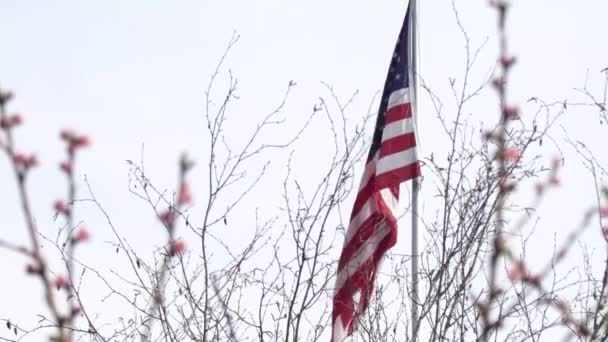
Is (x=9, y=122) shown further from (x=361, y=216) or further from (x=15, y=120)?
(x=361, y=216)

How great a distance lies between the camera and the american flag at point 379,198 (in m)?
7.88

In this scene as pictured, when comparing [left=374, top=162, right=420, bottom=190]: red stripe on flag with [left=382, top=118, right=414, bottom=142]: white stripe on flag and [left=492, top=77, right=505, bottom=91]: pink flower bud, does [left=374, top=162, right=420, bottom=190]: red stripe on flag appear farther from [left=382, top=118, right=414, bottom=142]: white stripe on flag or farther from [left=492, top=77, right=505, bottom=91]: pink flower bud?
[left=492, top=77, right=505, bottom=91]: pink flower bud

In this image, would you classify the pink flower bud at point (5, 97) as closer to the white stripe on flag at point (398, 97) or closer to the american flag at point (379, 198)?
the american flag at point (379, 198)

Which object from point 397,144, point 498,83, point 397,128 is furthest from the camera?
point 397,128

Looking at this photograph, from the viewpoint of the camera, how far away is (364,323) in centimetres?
792

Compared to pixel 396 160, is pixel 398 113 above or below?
above

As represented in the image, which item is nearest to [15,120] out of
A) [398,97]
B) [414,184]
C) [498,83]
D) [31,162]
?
[31,162]

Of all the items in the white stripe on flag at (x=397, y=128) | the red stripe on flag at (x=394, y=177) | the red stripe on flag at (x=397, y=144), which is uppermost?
the white stripe on flag at (x=397, y=128)

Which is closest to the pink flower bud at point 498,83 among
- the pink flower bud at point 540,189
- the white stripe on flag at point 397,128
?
the pink flower bud at point 540,189

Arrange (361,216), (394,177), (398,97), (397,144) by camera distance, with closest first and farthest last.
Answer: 1. (361,216)
2. (394,177)
3. (397,144)
4. (398,97)

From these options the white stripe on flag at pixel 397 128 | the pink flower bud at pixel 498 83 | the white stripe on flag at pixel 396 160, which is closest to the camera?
the pink flower bud at pixel 498 83

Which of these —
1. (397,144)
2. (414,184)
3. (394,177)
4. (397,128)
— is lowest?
(414,184)

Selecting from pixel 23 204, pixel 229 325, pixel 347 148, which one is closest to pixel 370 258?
pixel 347 148

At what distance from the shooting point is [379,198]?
926 cm
